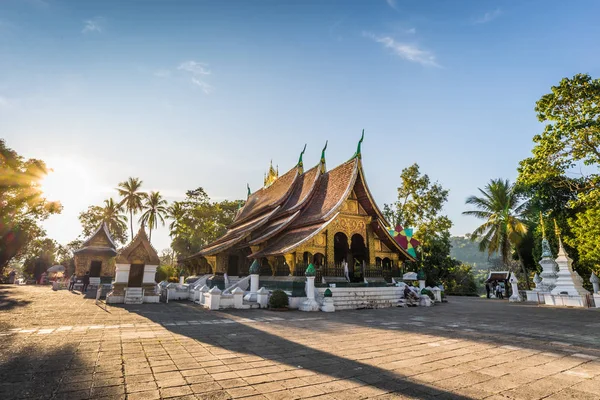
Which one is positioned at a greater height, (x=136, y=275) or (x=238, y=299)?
(x=136, y=275)

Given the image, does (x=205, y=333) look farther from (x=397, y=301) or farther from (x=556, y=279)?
(x=556, y=279)

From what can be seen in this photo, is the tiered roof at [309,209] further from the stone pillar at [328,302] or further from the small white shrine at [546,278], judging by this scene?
the small white shrine at [546,278]

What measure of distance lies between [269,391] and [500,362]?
337 centimetres

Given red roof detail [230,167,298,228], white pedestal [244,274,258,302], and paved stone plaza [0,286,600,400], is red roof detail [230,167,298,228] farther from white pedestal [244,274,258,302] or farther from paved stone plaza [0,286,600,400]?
paved stone plaza [0,286,600,400]

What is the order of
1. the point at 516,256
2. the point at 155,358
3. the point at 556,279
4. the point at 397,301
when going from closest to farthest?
the point at 155,358, the point at 397,301, the point at 556,279, the point at 516,256

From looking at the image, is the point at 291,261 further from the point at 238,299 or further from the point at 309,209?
the point at 309,209

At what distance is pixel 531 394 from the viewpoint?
3.04 m

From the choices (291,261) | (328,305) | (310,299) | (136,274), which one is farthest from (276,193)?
(328,305)

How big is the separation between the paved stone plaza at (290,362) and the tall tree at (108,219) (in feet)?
137

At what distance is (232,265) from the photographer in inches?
726

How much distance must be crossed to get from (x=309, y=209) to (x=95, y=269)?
2338 cm

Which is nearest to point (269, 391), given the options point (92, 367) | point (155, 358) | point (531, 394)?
point (155, 358)

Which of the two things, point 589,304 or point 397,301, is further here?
point 589,304

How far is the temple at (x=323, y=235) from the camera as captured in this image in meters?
13.9
